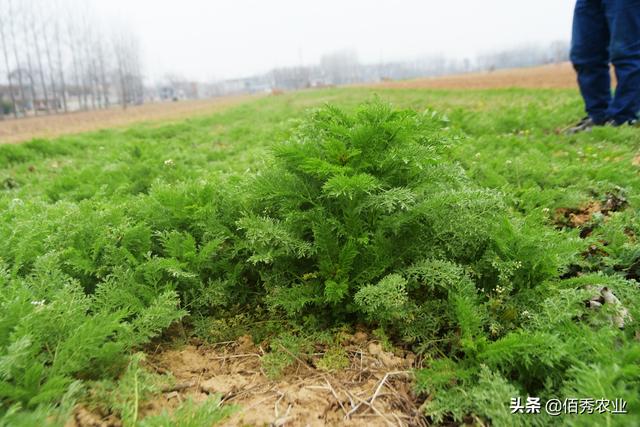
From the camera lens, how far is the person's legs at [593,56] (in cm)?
505

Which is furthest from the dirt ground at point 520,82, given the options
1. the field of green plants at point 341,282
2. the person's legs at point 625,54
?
the field of green plants at point 341,282

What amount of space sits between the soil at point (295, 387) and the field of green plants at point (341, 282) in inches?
2.7

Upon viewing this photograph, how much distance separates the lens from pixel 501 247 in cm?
185

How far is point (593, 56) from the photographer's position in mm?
5242

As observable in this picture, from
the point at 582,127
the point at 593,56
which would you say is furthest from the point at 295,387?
the point at 593,56

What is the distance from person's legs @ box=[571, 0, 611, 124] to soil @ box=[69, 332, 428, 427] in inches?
215

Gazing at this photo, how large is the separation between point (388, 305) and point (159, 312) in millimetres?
1044

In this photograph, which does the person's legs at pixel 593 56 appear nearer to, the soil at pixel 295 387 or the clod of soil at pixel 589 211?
the clod of soil at pixel 589 211

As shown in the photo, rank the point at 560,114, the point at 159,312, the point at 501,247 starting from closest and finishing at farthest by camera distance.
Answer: the point at 159,312 → the point at 501,247 → the point at 560,114

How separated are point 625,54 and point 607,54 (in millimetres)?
814

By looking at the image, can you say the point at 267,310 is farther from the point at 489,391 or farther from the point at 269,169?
the point at 489,391

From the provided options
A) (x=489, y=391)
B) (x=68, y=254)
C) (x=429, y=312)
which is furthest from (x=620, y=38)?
(x=68, y=254)

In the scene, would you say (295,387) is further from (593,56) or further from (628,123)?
(593,56)

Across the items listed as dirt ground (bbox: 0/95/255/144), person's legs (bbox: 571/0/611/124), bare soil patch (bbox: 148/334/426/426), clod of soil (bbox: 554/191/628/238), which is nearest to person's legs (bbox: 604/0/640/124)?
person's legs (bbox: 571/0/611/124)
